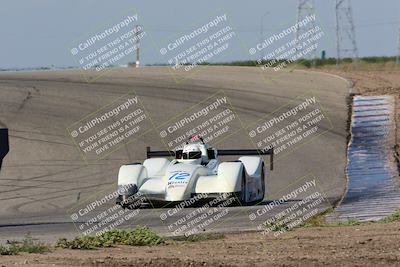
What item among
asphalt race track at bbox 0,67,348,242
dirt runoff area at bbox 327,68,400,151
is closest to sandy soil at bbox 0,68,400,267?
asphalt race track at bbox 0,67,348,242

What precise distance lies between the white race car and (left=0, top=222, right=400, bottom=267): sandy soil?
6488 millimetres

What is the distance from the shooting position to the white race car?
21.8m

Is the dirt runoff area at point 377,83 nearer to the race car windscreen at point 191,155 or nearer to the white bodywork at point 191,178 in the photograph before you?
the white bodywork at point 191,178

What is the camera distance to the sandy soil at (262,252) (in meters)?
11.0

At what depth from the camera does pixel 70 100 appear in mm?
39344

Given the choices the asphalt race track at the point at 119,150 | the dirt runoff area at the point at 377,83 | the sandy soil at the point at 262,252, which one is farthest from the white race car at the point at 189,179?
the dirt runoff area at the point at 377,83

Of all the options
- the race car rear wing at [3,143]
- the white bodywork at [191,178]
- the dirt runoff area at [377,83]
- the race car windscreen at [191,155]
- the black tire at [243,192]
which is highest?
the race car rear wing at [3,143]

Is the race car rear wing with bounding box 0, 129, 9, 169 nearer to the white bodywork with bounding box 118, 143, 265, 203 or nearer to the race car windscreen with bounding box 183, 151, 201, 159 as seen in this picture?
the white bodywork with bounding box 118, 143, 265, 203

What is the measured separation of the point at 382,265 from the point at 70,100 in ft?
96.5

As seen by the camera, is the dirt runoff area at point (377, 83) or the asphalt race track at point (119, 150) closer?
the asphalt race track at point (119, 150)

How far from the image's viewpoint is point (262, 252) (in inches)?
487

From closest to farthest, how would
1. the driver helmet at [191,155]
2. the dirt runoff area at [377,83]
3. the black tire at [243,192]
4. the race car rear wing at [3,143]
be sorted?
the race car rear wing at [3,143]
the black tire at [243,192]
the driver helmet at [191,155]
the dirt runoff area at [377,83]

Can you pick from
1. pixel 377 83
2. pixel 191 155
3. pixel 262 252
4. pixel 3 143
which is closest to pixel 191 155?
pixel 191 155

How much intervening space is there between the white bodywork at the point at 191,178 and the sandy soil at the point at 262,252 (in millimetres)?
6481
